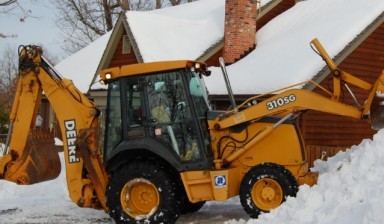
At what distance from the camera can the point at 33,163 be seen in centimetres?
942

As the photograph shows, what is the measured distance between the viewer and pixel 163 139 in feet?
27.7

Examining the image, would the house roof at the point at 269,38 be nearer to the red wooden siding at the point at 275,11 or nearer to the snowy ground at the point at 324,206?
the red wooden siding at the point at 275,11

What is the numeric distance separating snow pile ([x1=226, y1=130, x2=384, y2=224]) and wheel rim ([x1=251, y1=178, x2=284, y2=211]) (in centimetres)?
36

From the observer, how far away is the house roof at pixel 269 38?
53.5 ft

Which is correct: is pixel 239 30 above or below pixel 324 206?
above

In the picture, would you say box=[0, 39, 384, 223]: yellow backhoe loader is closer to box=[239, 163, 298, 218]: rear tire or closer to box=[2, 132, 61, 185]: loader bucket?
box=[239, 163, 298, 218]: rear tire

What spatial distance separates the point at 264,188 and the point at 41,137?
4233mm

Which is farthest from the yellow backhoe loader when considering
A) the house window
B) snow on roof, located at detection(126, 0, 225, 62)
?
the house window

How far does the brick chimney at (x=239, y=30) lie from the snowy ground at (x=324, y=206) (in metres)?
9.45

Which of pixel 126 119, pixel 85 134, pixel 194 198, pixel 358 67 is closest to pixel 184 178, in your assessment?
pixel 194 198

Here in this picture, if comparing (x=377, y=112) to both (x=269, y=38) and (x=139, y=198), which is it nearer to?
(x=139, y=198)

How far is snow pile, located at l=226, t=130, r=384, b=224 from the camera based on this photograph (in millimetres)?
6664

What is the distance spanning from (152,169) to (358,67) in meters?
11.5

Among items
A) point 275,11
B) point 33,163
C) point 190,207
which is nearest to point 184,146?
point 190,207
